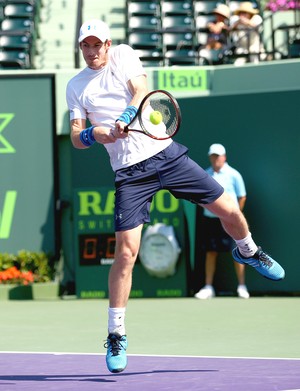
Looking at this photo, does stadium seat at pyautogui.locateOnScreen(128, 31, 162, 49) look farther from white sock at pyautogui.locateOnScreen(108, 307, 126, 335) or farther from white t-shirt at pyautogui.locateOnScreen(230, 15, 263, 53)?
white sock at pyautogui.locateOnScreen(108, 307, 126, 335)

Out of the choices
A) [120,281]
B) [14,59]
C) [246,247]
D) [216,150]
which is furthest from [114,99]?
[14,59]

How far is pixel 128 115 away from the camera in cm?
657

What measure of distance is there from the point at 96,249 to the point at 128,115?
6740 mm

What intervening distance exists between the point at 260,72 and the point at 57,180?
9.39 feet

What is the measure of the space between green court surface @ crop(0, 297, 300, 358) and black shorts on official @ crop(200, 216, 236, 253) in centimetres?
59

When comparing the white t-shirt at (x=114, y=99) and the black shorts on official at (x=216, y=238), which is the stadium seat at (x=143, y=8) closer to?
the black shorts on official at (x=216, y=238)

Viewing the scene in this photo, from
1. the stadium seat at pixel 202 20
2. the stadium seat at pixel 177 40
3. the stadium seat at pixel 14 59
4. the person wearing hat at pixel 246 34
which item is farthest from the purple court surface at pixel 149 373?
the stadium seat at pixel 202 20

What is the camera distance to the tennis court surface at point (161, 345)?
21.0 ft

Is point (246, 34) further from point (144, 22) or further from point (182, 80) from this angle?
point (144, 22)

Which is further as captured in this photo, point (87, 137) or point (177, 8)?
point (177, 8)

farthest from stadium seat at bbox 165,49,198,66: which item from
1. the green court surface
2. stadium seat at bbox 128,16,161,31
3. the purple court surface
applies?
the purple court surface

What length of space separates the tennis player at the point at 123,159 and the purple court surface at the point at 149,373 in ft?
0.84

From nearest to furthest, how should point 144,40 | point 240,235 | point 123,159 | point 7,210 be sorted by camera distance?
point 123,159, point 240,235, point 7,210, point 144,40

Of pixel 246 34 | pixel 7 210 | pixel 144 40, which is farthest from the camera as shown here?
pixel 144 40
